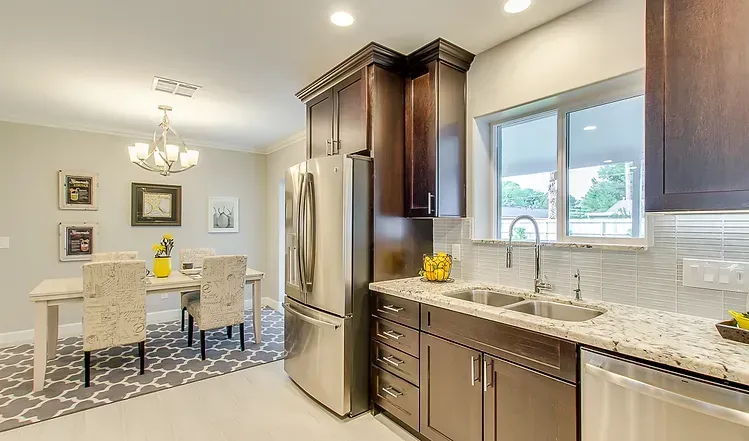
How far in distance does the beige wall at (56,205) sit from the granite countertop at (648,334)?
166 inches

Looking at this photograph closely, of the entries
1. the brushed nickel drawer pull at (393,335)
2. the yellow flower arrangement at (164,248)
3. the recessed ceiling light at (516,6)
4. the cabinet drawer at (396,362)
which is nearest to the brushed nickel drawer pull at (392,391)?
the cabinet drawer at (396,362)

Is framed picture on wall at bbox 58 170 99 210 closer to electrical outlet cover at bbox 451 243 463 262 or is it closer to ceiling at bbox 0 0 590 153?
ceiling at bbox 0 0 590 153

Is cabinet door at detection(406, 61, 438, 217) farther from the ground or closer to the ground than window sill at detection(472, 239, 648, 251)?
farther from the ground

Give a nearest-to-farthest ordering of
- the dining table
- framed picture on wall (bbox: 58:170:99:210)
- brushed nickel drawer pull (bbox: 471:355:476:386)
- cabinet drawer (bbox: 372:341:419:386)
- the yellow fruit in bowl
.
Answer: brushed nickel drawer pull (bbox: 471:355:476:386) → cabinet drawer (bbox: 372:341:419:386) → the yellow fruit in bowl → the dining table → framed picture on wall (bbox: 58:170:99:210)

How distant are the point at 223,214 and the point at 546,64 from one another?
4623 millimetres

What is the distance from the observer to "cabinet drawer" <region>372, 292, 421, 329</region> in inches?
87.0

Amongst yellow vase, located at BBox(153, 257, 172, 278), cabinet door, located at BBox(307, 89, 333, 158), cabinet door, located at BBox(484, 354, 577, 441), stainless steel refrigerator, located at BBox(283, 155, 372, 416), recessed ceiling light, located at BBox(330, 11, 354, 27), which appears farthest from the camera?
yellow vase, located at BBox(153, 257, 172, 278)

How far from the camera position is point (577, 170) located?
7.36 ft

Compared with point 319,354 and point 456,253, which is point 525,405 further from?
point 319,354

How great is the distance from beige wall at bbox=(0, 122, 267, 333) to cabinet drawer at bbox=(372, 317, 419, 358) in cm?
366

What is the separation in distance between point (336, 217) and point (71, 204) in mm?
3781

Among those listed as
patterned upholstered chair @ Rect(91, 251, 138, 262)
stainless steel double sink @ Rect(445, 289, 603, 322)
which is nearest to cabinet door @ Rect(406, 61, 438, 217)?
stainless steel double sink @ Rect(445, 289, 603, 322)

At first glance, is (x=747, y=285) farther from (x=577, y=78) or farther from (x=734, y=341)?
(x=577, y=78)

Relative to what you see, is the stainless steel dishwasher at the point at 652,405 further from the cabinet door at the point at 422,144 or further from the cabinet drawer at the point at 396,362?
the cabinet door at the point at 422,144
